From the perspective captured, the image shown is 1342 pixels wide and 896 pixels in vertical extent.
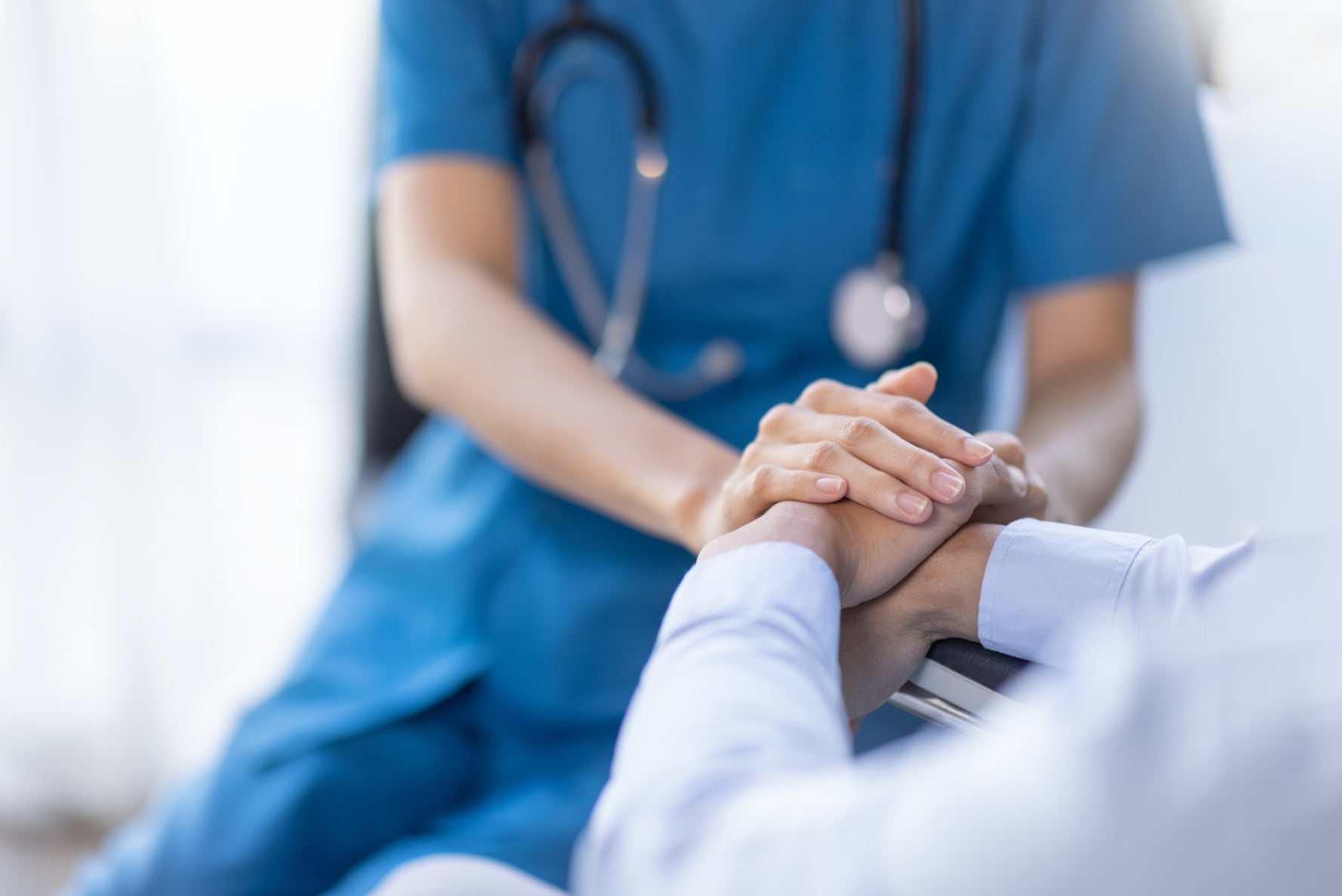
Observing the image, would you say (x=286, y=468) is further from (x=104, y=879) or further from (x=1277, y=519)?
(x=1277, y=519)

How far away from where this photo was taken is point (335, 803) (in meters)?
0.69

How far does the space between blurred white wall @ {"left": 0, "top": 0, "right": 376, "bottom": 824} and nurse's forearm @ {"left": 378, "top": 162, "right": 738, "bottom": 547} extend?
56cm

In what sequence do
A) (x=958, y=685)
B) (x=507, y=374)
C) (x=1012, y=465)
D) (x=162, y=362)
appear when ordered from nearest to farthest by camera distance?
(x=958, y=685) < (x=1012, y=465) < (x=507, y=374) < (x=162, y=362)

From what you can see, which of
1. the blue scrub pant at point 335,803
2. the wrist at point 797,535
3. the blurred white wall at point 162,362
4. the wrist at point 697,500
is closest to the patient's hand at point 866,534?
the wrist at point 797,535

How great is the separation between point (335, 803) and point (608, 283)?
40 cm

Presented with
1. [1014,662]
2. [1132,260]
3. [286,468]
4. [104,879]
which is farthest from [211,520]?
[1014,662]

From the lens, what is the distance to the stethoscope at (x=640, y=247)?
2.45ft

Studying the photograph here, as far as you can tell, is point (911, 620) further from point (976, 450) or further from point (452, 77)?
point (452, 77)

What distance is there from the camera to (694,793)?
29cm

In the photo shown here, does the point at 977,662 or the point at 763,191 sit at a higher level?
the point at 763,191

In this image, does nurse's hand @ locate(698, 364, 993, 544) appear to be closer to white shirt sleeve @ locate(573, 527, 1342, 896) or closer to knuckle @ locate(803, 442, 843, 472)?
knuckle @ locate(803, 442, 843, 472)

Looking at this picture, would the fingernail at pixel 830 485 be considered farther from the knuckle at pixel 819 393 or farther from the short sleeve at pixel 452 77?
the short sleeve at pixel 452 77

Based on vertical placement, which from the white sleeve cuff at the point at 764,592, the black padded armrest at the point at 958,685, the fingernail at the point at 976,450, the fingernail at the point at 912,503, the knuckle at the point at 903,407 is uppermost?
the knuckle at the point at 903,407

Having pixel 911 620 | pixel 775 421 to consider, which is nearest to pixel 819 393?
pixel 775 421
